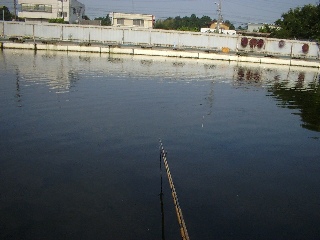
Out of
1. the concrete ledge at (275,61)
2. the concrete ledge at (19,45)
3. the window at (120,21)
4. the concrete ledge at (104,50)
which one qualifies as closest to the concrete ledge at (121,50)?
the concrete ledge at (104,50)

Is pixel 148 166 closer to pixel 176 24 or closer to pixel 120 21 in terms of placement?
pixel 120 21

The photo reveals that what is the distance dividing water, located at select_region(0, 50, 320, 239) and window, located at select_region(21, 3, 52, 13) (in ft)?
226

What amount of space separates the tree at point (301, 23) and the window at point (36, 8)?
57569 millimetres

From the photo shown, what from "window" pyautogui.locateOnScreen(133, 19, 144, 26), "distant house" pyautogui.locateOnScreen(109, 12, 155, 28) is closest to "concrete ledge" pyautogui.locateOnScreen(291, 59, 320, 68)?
"distant house" pyautogui.locateOnScreen(109, 12, 155, 28)

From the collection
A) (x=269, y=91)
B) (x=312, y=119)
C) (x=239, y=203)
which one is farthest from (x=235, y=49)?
(x=239, y=203)

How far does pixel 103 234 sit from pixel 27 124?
729 centimetres

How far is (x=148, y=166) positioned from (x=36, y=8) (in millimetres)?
81621

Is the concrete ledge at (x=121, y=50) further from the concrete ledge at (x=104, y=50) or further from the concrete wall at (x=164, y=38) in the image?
the concrete wall at (x=164, y=38)

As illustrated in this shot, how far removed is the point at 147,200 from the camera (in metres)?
6.89

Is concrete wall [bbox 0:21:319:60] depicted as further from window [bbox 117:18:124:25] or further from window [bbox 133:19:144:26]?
window [bbox 133:19:144:26]

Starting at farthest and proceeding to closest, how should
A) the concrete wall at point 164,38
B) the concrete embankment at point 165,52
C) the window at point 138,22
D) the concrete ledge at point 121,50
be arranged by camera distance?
the window at point 138,22, the concrete wall at point 164,38, the concrete ledge at point 121,50, the concrete embankment at point 165,52

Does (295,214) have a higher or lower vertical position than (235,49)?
lower

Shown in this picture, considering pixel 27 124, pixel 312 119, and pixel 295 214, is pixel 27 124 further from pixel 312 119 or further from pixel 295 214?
pixel 312 119

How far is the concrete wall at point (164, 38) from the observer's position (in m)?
47.7
